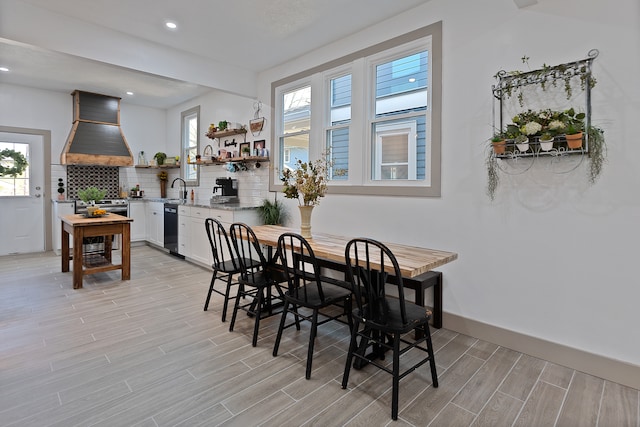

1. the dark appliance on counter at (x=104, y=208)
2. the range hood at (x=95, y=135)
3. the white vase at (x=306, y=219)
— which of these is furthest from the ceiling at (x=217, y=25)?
the dark appliance on counter at (x=104, y=208)

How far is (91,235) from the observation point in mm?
4156

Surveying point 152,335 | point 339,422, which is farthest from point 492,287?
point 152,335

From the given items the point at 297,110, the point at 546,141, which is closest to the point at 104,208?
the point at 297,110

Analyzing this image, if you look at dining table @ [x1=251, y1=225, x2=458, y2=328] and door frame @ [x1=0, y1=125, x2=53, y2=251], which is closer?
dining table @ [x1=251, y1=225, x2=458, y2=328]

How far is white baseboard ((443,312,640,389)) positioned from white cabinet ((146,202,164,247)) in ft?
17.0

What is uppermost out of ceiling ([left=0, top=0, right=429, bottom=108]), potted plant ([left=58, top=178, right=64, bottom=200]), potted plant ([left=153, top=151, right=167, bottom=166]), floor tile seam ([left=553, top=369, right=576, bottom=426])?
ceiling ([left=0, top=0, right=429, bottom=108])

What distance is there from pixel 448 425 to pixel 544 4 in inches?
114

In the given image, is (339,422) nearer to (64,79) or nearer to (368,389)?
(368,389)

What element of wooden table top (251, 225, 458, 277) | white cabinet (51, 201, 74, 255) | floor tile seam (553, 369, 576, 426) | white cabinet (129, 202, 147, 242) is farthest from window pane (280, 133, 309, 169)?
white cabinet (51, 201, 74, 255)

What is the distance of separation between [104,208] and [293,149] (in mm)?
4068

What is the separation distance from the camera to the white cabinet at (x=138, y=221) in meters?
6.74

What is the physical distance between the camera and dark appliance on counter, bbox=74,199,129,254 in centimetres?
573

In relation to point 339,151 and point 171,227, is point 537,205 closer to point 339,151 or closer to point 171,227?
point 339,151

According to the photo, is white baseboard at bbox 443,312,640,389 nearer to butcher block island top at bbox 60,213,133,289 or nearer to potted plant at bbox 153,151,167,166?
butcher block island top at bbox 60,213,133,289
